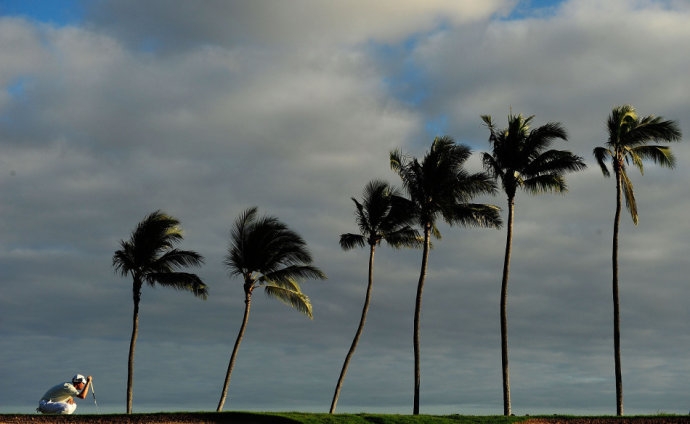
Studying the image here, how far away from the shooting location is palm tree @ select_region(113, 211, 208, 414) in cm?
4828

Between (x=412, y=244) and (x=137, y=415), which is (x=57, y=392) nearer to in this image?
(x=137, y=415)

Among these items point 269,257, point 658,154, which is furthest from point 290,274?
point 658,154

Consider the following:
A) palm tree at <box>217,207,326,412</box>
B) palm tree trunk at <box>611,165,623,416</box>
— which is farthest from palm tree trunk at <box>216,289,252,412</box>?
palm tree trunk at <box>611,165,623,416</box>

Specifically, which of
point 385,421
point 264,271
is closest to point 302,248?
point 264,271

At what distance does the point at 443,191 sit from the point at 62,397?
23.6m

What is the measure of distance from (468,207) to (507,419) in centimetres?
1393

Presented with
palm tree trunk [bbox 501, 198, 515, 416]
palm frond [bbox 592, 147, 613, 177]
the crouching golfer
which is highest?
palm frond [bbox 592, 147, 613, 177]

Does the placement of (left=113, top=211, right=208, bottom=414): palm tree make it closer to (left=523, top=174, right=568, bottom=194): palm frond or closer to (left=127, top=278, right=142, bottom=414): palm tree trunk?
(left=127, top=278, right=142, bottom=414): palm tree trunk

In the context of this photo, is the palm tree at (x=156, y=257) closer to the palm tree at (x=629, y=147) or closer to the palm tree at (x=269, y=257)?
the palm tree at (x=269, y=257)

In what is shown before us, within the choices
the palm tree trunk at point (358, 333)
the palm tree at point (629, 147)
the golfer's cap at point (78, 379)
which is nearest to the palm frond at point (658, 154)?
the palm tree at point (629, 147)

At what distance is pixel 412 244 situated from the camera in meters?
52.4

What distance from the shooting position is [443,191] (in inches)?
1907

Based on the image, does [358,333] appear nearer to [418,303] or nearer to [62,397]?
[418,303]

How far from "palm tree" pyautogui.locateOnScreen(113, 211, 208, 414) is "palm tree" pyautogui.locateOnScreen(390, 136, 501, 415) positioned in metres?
12.6
